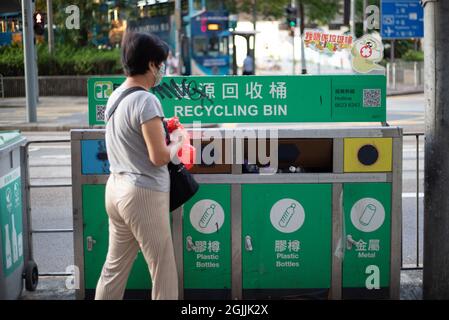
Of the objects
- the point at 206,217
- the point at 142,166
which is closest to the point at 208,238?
the point at 206,217

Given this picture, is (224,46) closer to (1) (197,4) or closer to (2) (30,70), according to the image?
(1) (197,4)

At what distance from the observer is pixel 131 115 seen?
11.9 feet

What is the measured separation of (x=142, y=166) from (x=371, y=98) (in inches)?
66.1

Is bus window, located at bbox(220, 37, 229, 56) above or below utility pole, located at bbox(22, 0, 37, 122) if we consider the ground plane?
above

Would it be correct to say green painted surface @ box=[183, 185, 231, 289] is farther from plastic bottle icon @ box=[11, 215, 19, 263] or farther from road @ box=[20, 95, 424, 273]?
road @ box=[20, 95, 424, 273]

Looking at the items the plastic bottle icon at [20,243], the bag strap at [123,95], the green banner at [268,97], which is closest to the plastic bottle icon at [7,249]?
the plastic bottle icon at [20,243]

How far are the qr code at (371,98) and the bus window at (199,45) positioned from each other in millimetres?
26254

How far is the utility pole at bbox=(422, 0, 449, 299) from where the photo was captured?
4262 mm

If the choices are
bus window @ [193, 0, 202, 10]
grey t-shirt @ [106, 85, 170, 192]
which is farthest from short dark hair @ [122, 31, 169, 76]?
bus window @ [193, 0, 202, 10]

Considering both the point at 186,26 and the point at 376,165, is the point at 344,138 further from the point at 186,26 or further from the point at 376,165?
the point at 186,26

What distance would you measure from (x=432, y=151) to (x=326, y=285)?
105 centimetres

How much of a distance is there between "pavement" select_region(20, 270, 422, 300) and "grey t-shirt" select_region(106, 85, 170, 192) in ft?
5.02

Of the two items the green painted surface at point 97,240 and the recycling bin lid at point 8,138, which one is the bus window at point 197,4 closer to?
the recycling bin lid at point 8,138
